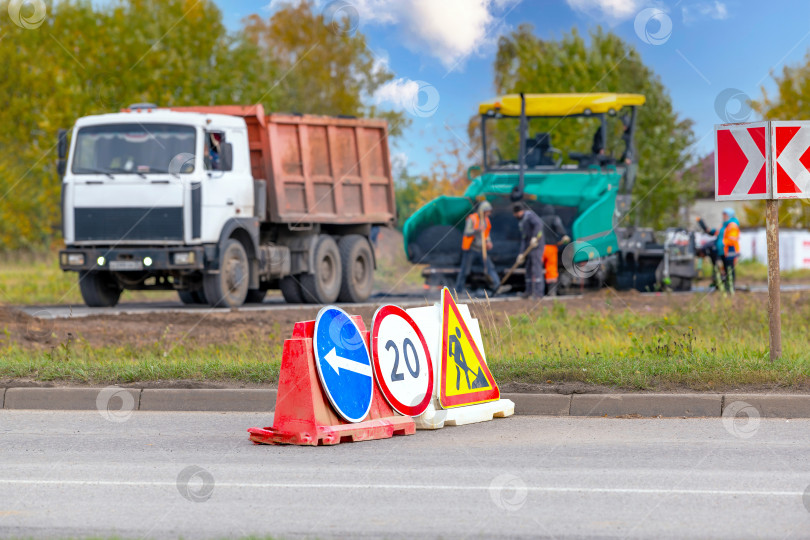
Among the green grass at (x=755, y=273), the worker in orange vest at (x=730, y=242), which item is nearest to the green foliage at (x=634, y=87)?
the green grass at (x=755, y=273)

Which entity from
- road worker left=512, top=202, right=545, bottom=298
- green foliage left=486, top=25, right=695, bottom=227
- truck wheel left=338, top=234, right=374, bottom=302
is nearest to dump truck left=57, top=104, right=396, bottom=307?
truck wheel left=338, top=234, right=374, bottom=302

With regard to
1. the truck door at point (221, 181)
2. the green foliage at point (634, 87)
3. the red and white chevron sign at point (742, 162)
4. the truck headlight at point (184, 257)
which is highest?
the green foliage at point (634, 87)

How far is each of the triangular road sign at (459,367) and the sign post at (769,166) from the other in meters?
2.60

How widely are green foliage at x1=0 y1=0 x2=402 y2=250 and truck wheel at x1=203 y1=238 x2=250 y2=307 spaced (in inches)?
571

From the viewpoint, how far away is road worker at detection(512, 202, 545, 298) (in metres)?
18.7

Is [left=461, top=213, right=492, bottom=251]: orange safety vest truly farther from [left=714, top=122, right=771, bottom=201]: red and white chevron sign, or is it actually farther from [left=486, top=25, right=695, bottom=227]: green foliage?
[left=486, top=25, right=695, bottom=227]: green foliage

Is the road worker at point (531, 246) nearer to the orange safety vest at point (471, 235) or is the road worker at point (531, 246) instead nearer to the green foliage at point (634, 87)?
the orange safety vest at point (471, 235)

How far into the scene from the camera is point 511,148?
2347cm

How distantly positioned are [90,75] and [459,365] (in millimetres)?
28046

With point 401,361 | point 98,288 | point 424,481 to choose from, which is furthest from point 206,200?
point 424,481

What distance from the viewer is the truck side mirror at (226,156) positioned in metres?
17.8

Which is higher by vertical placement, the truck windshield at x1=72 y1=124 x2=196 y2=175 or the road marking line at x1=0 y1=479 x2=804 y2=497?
the truck windshield at x1=72 y1=124 x2=196 y2=175

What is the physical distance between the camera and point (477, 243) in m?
19.9

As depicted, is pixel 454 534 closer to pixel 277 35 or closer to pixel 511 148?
pixel 511 148
